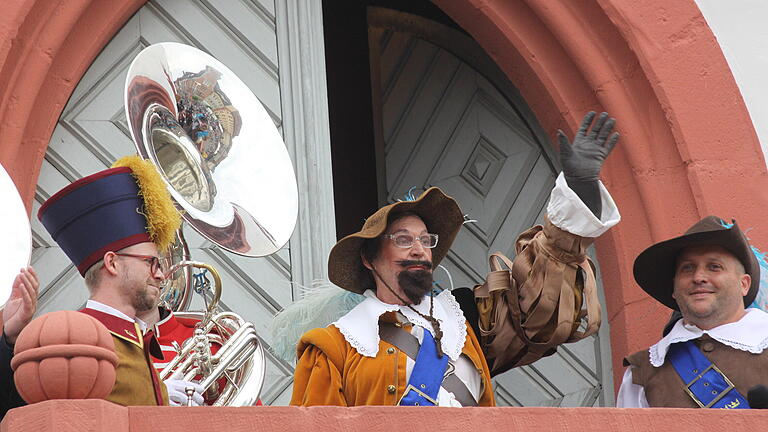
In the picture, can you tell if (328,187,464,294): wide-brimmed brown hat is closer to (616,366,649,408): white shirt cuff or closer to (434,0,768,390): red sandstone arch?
(616,366,649,408): white shirt cuff

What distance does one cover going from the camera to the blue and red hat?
4957 mm

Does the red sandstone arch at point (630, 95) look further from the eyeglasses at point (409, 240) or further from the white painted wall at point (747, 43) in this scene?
the eyeglasses at point (409, 240)

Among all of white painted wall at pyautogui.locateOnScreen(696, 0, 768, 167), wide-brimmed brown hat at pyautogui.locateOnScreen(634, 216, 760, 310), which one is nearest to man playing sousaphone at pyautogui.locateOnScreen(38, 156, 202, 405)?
wide-brimmed brown hat at pyautogui.locateOnScreen(634, 216, 760, 310)

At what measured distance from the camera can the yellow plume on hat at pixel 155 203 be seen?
16.5 ft

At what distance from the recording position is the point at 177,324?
5957 millimetres

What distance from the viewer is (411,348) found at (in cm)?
532

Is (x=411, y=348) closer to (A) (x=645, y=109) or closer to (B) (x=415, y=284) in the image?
(B) (x=415, y=284)

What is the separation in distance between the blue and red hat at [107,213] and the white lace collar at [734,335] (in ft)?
5.52

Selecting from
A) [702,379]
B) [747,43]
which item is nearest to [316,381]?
[702,379]

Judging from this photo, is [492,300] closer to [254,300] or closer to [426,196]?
[426,196]

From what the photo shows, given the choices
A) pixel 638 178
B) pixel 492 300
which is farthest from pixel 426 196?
pixel 638 178

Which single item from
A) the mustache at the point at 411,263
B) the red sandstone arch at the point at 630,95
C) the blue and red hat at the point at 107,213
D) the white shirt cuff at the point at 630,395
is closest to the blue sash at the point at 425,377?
the mustache at the point at 411,263

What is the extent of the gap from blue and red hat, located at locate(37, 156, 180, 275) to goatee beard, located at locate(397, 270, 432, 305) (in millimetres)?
817

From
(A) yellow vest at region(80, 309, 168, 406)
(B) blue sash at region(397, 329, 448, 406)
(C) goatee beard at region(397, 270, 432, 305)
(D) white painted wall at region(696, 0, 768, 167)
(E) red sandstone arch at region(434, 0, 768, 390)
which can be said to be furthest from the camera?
(D) white painted wall at region(696, 0, 768, 167)
